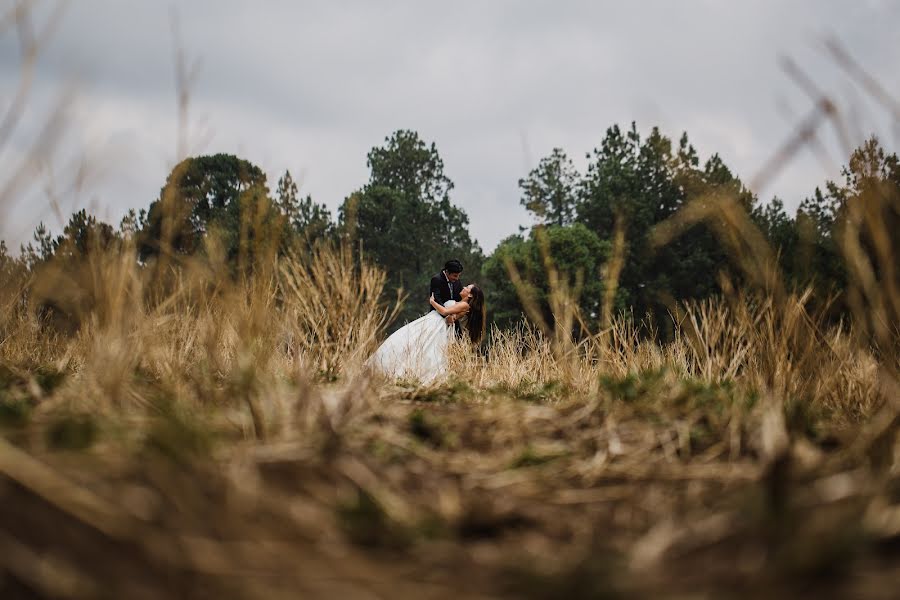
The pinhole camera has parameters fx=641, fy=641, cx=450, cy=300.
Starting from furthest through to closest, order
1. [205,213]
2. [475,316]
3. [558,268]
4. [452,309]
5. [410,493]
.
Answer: [558,268]
[475,316]
[452,309]
[205,213]
[410,493]

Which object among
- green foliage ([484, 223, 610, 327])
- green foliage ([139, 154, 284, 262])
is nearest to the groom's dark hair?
green foliage ([139, 154, 284, 262])

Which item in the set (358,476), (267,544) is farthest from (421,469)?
(267,544)

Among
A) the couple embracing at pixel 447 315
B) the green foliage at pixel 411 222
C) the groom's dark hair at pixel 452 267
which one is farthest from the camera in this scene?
the green foliage at pixel 411 222

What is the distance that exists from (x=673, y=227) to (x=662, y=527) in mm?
601

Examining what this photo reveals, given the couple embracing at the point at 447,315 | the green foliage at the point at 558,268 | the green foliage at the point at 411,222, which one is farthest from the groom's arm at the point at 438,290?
the green foliage at the point at 411,222

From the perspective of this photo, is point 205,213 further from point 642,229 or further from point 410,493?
point 642,229

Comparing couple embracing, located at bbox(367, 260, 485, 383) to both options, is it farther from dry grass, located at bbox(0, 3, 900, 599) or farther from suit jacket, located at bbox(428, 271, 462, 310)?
dry grass, located at bbox(0, 3, 900, 599)

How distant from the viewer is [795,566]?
83 centimetres

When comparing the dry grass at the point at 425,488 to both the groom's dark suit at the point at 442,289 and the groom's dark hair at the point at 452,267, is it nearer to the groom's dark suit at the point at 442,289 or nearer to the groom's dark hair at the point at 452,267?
the groom's dark hair at the point at 452,267

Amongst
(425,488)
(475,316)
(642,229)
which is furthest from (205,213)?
(642,229)

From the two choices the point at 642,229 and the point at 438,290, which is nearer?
the point at 438,290

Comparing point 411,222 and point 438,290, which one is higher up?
point 411,222

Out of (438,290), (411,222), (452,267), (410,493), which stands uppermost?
(411,222)

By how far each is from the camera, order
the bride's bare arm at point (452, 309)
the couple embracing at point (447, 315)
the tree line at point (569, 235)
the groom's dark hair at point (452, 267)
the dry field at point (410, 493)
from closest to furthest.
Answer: the dry field at point (410, 493) → the couple embracing at point (447, 315) → the bride's bare arm at point (452, 309) → the groom's dark hair at point (452, 267) → the tree line at point (569, 235)
